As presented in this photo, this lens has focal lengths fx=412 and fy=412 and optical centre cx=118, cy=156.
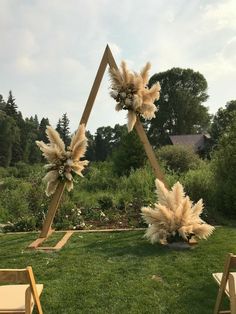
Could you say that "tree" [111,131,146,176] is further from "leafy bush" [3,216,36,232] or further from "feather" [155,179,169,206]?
"feather" [155,179,169,206]

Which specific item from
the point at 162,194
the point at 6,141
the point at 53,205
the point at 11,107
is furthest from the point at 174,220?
the point at 11,107

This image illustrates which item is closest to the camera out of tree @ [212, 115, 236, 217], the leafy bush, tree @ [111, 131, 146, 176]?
the leafy bush

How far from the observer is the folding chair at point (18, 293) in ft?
10.6

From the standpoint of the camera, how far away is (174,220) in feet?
23.4

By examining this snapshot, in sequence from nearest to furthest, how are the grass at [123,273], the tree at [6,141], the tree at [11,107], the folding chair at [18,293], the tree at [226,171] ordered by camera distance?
the folding chair at [18,293], the grass at [123,273], the tree at [226,171], the tree at [6,141], the tree at [11,107]

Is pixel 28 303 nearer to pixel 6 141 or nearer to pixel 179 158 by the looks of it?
pixel 179 158

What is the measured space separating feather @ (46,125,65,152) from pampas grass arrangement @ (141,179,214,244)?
187 centimetres

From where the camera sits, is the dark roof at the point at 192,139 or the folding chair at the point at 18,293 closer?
the folding chair at the point at 18,293

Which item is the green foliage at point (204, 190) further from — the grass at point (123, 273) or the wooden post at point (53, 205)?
the wooden post at point (53, 205)

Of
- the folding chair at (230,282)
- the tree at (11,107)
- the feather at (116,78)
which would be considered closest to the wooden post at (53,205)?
the feather at (116,78)

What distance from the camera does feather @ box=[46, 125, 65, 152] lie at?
7.38m

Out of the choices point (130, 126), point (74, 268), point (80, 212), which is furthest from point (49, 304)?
point (80, 212)

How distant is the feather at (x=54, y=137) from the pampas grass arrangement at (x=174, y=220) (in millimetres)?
1866

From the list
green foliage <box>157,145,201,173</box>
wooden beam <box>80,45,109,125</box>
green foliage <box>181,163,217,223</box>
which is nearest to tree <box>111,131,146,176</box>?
green foliage <box>157,145,201,173</box>
